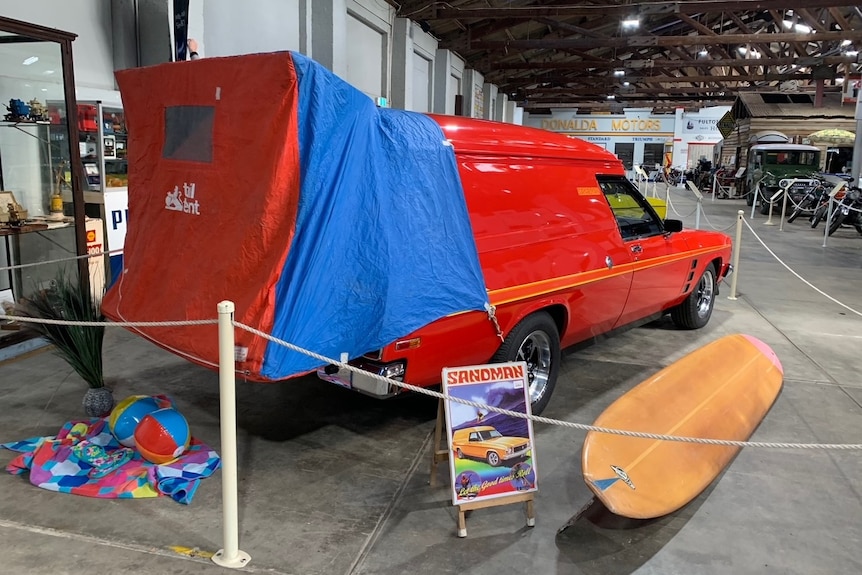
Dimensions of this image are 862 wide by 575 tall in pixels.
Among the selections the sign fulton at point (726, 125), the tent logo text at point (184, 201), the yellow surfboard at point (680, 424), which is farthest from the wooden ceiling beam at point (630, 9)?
the sign fulton at point (726, 125)

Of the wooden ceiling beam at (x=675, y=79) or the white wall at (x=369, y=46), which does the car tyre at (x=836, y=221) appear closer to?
the white wall at (x=369, y=46)

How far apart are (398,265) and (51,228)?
168 inches

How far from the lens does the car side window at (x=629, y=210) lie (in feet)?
16.7

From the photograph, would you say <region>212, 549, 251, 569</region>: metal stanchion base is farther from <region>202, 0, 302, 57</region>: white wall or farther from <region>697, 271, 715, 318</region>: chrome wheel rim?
<region>202, 0, 302, 57</region>: white wall

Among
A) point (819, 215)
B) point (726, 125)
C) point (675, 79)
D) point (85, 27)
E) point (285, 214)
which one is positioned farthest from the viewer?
point (726, 125)

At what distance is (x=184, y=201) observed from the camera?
347 cm

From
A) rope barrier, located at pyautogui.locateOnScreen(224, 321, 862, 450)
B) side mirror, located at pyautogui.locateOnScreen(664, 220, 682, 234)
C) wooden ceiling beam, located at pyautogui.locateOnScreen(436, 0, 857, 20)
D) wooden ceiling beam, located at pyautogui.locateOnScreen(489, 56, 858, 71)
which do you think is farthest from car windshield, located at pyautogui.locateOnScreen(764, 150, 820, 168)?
rope barrier, located at pyautogui.locateOnScreen(224, 321, 862, 450)

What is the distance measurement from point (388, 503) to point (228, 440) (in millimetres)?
963

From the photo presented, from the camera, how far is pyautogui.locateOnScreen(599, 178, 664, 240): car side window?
16.7 feet

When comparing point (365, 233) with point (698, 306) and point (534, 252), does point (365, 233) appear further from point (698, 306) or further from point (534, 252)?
point (698, 306)

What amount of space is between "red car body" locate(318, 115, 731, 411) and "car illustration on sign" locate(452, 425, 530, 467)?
51 cm

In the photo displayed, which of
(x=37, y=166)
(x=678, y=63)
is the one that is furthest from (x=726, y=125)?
(x=37, y=166)

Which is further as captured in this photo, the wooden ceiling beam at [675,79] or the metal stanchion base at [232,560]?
the wooden ceiling beam at [675,79]

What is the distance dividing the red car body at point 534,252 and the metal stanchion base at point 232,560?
100 cm
